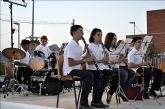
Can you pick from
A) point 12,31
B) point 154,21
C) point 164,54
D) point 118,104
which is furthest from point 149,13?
point 118,104

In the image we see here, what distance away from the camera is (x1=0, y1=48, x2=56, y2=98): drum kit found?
26.8 ft

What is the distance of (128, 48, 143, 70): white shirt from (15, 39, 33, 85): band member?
261 centimetres

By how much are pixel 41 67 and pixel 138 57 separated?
2443 millimetres

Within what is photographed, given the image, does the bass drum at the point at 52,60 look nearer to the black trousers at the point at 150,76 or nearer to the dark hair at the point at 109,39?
the black trousers at the point at 150,76

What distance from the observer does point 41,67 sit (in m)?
8.53

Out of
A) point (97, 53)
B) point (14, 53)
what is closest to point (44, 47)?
point (14, 53)

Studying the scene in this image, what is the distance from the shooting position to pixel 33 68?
8625 mm

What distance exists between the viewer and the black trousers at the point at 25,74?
8.97 metres

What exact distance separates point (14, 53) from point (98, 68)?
2.83 meters

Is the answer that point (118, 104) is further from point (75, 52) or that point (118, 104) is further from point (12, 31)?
point (12, 31)

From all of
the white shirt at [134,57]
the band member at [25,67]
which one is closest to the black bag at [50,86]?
the band member at [25,67]

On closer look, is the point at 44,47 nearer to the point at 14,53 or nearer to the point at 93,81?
the point at 14,53

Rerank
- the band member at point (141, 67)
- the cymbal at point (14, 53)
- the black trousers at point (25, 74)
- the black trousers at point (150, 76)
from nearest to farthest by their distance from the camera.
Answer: the band member at point (141, 67)
the black trousers at point (150, 76)
the cymbal at point (14, 53)
the black trousers at point (25, 74)

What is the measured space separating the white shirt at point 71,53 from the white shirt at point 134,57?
1682mm
